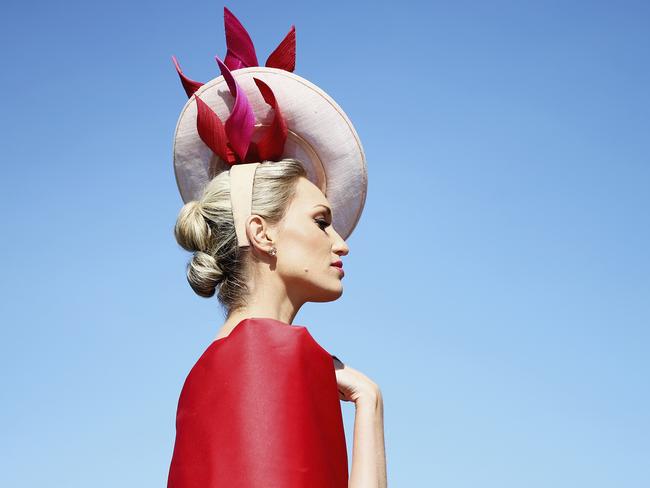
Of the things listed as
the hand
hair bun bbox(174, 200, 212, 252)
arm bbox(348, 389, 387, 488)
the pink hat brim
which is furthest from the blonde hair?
arm bbox(348, 389, 387, 488)

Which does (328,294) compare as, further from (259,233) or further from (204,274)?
(204,274)

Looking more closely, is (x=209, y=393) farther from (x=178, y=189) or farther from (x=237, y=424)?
(x=178, y=189)

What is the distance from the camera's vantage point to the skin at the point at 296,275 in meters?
4.57

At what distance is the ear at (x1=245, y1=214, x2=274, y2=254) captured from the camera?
467cm

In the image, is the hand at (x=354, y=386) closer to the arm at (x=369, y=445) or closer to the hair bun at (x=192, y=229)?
the arm at (x=369, y=445)

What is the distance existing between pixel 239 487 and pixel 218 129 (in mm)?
1874

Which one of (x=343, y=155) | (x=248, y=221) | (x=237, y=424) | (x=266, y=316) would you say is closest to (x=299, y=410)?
(x=237, y=424)

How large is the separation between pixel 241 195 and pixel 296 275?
1.57 feet

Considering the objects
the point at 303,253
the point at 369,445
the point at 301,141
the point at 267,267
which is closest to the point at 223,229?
the point at 267,267

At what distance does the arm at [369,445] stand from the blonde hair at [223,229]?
76 centimetres

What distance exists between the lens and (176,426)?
14.7 feet

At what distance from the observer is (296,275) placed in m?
4.66

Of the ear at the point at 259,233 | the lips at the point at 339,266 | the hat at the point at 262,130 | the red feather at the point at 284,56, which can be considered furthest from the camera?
the red feather at the point at 284,56

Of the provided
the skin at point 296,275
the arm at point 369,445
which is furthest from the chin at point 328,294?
the arm at point 369,445
